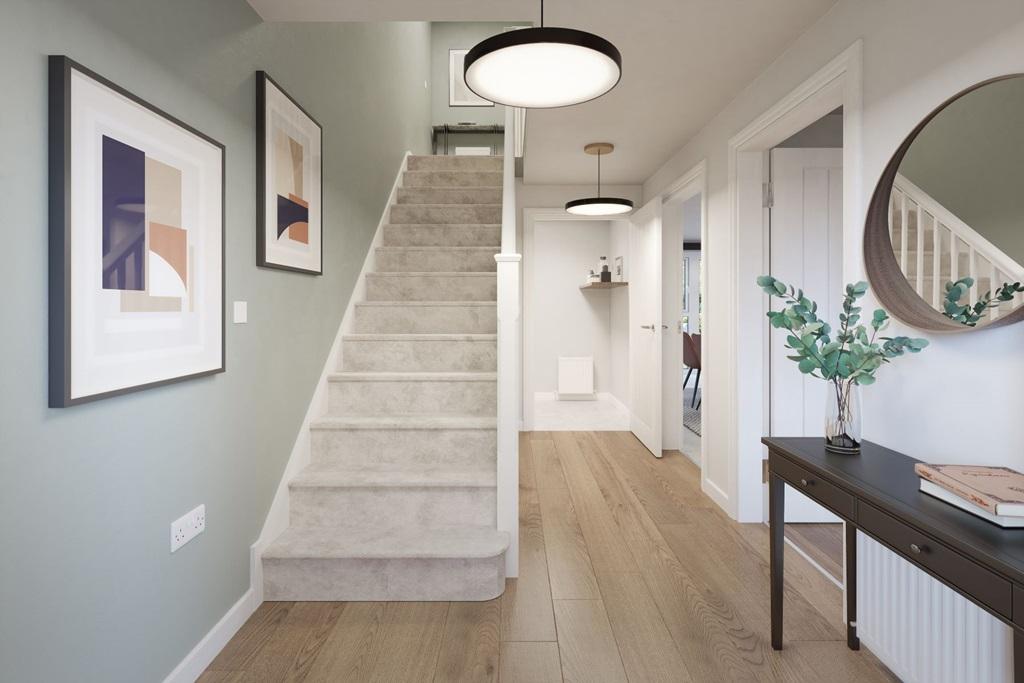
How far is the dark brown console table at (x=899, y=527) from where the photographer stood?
1018mm

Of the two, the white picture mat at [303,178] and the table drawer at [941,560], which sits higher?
the white picture mat at [303,178]

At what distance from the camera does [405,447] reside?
8.49 feet

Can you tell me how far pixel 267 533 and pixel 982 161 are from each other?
2.65 metres

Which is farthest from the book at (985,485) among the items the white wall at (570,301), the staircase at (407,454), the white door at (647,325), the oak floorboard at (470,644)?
the white wall at (570,301)

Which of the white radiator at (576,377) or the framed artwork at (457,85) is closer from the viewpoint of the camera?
the framed artwork at (457,85)

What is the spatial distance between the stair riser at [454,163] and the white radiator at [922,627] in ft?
13.5

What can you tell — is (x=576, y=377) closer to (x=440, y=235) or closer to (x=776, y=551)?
(x=440, y=235)

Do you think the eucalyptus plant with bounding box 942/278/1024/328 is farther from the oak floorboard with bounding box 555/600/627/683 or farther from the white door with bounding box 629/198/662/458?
the white door with bounding box 629/198/662/458

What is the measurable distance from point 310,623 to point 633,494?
6.77ft

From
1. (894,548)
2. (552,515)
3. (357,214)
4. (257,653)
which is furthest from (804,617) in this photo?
(357,214)

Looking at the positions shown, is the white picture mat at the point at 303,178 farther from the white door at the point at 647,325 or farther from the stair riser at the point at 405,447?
the white door at the point at 647,325

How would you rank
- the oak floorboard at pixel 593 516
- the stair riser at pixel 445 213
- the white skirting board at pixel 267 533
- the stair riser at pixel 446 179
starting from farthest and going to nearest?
the stair riser at pixel 446 179 < the stair riser at pixel 445 213 < the oak floorboard at pixel 593 516 < the white skirting board at pixel 267 533

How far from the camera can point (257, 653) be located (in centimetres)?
181

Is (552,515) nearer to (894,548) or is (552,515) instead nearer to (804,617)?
(804,617)
